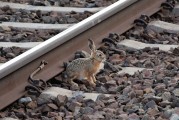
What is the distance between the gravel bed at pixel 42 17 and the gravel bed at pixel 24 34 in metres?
0.33

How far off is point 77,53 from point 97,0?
2.10 metres

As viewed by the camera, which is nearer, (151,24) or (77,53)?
(77,53)

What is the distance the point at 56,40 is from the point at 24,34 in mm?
946

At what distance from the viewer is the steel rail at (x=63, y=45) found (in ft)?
17.8

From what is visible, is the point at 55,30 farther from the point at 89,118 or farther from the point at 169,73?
the point at 89,118

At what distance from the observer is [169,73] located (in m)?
5.69

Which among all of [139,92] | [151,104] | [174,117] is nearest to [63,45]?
[139,92]

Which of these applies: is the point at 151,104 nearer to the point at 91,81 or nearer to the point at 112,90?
the point at 112,90

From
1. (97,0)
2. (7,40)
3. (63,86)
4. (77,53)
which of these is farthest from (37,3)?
(63,86)

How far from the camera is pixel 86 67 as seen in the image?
226 inches

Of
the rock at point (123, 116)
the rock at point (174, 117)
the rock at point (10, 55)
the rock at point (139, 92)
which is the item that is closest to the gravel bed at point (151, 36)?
the rock at point (10, 55)

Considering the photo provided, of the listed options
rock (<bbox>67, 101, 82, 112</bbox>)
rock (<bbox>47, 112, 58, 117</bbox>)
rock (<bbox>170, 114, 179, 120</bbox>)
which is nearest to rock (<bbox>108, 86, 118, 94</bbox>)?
rock (<bbox>67, 101, 82, 112</bbox>)

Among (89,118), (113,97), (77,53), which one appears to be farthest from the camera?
(77,53)

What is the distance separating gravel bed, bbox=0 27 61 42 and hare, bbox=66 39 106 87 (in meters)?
1.14
